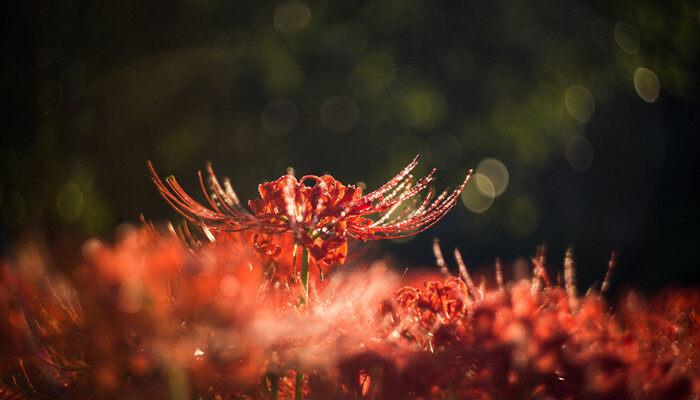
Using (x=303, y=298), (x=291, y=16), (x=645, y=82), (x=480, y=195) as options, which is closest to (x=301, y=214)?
(x=303, y=298)

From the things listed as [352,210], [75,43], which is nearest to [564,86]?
[75,43]

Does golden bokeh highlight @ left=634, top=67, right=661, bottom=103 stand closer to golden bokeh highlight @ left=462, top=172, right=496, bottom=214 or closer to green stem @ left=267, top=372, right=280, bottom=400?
golden bokeh highlight @ left=462, top=172, right=496, bottom=214

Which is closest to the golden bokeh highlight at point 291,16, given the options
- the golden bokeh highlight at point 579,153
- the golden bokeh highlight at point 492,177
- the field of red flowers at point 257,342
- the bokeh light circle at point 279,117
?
the bokeh light circle at point 279,117

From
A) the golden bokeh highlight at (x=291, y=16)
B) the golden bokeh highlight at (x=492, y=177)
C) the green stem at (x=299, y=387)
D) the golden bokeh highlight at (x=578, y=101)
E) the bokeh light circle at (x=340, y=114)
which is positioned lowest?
the golden bokeh highlight at (x=492, y=177)

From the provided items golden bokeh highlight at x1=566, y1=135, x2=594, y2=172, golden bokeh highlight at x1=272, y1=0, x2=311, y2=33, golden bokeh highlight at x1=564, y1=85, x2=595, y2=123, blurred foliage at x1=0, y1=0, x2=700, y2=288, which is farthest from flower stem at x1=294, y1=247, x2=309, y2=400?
golden bokeh highlight at x1=566, y1=135, x2=594, y2=172

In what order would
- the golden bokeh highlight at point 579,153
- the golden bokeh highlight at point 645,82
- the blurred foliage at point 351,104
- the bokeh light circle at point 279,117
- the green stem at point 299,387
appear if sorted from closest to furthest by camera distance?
the green stem at point 299,387 < the blurred foliage at point 351,104 < the golden bokeh highlight at point 645,82 < the bokeh light circle at point 279,117 < the golden bokeh highlight at point 579,153

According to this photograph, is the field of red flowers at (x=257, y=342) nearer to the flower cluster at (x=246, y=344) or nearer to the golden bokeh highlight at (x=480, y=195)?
the flower cluster at (x=246, y=344)
